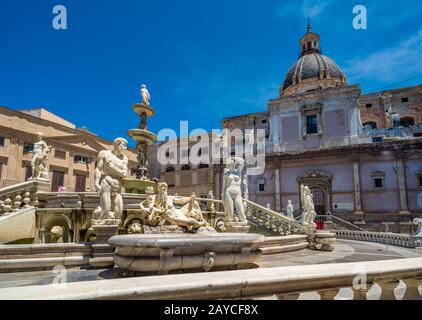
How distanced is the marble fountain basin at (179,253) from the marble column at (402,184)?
25.3 m

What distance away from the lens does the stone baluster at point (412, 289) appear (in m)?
2.70

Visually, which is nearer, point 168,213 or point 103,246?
point 103,246

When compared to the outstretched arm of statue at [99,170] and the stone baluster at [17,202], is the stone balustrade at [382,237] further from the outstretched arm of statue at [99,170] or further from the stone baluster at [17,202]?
the stone baluster at [17,202]

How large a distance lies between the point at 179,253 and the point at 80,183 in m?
31.7

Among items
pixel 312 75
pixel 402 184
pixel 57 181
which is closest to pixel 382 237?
pixel 402 184

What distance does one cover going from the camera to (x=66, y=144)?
101ft

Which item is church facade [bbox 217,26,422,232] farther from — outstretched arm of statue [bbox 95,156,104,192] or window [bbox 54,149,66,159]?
outstretched arm of statue [bbox 95,156,104,192]

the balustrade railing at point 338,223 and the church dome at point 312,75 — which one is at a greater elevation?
the church dome at point 312,75

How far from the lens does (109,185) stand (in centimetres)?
611

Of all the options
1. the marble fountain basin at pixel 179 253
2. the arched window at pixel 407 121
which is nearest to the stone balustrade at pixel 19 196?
the marble fountain basin at pixel 179 253

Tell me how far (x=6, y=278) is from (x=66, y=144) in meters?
29.6

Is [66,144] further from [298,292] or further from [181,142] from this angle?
[298,292]

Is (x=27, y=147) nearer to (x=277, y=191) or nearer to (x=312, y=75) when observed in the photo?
(x=277, y=191)

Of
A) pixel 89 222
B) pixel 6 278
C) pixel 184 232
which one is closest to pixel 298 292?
pixel 184 232
